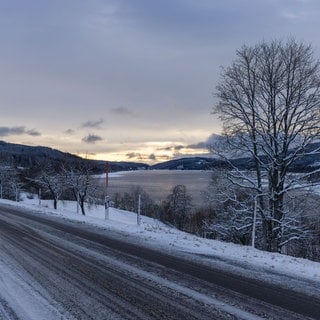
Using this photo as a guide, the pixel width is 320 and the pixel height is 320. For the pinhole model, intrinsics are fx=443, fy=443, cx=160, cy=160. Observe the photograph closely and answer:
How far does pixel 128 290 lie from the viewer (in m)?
6.70

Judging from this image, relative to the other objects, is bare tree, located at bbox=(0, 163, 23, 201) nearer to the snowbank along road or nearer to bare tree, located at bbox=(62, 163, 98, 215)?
bare tree, located at bbox=(62, 163, 98, 215)

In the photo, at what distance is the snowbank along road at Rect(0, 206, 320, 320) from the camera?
18.4ft

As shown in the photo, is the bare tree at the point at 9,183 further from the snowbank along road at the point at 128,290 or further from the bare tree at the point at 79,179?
the snowbank along road at the point at 128,290

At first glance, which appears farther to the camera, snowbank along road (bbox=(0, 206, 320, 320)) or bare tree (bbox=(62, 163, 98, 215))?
bare tree (bbox=(62, 163, 98, 215))

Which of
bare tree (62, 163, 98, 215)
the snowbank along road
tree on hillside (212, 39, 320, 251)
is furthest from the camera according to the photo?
bare tree (62, 163, 98, 215)

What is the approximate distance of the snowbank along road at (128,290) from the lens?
18.4 ft

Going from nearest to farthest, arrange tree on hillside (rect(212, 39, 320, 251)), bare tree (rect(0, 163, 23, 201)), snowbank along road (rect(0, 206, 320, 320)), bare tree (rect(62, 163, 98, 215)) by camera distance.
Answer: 1. snowbank along road (rect(0, 206, 320, 320))
2. tree on hillside (rect(212, 39, 320, 251))
3. bare tree (rect(62, 163, 98, 215))
4. bare tree (rect(0, 163, 23, 201))

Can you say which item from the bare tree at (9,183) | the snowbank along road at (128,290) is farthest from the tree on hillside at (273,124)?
the bare tree at (9,183)

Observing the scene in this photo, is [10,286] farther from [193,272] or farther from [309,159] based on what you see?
[309,159]

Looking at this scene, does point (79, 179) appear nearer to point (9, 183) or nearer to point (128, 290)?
point (128, 290)

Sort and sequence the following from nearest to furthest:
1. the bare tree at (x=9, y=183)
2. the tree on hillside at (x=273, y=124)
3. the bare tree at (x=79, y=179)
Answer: the tree on hillside at (x=273, y=124), the bare tree at (x=79, y=179), the bare tree at (x=9, y=183)

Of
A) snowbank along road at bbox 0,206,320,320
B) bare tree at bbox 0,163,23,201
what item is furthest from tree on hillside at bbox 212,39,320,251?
bare tree at bbox 0,163,23,201

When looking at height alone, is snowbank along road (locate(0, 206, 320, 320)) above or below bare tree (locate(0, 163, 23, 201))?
below

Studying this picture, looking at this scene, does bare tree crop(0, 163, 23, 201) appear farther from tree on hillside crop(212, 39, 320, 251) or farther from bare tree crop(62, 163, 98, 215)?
tree on hillside crop(212, 39, 320, 251)
